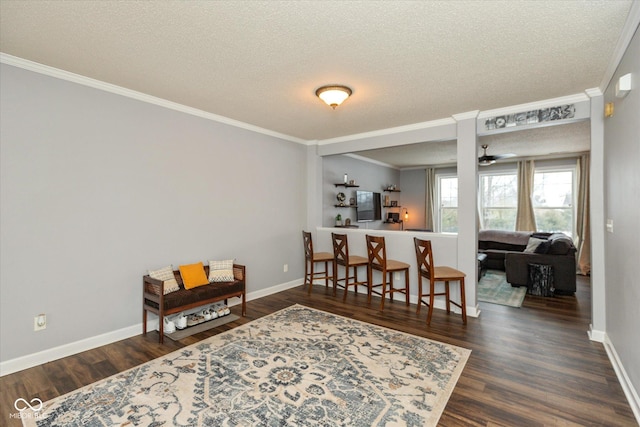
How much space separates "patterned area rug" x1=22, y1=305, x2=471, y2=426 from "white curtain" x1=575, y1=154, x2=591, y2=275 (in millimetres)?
5530

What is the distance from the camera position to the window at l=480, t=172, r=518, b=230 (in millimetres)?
7551

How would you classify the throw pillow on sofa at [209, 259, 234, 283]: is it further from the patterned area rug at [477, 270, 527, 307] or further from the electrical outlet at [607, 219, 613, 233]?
the electrical outlet at [607, 219, 613, 233]

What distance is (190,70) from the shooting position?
2.72 meters

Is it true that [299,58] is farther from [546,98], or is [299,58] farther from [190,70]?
[546,98]

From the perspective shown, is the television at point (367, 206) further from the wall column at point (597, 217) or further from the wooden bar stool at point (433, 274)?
the wall column at point (597, 217)

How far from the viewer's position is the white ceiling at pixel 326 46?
A: 6.27ft

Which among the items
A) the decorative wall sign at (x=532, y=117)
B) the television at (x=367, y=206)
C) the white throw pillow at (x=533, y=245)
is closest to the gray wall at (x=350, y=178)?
the television at (x=367, y=206)

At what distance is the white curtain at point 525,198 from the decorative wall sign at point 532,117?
440 cm

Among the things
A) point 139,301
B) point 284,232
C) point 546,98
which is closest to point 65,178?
point 139,301

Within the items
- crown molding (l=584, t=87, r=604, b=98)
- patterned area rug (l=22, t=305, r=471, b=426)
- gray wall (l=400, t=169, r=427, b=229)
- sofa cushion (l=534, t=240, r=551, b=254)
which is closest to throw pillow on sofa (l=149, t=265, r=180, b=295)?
patterned area rug (l=22, t=305, r=471, b=426)

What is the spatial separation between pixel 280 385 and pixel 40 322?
217 centimetres

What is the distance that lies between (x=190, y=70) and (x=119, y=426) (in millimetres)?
2700

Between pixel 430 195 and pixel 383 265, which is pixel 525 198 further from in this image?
pixel 383 265

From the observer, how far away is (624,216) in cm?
232
